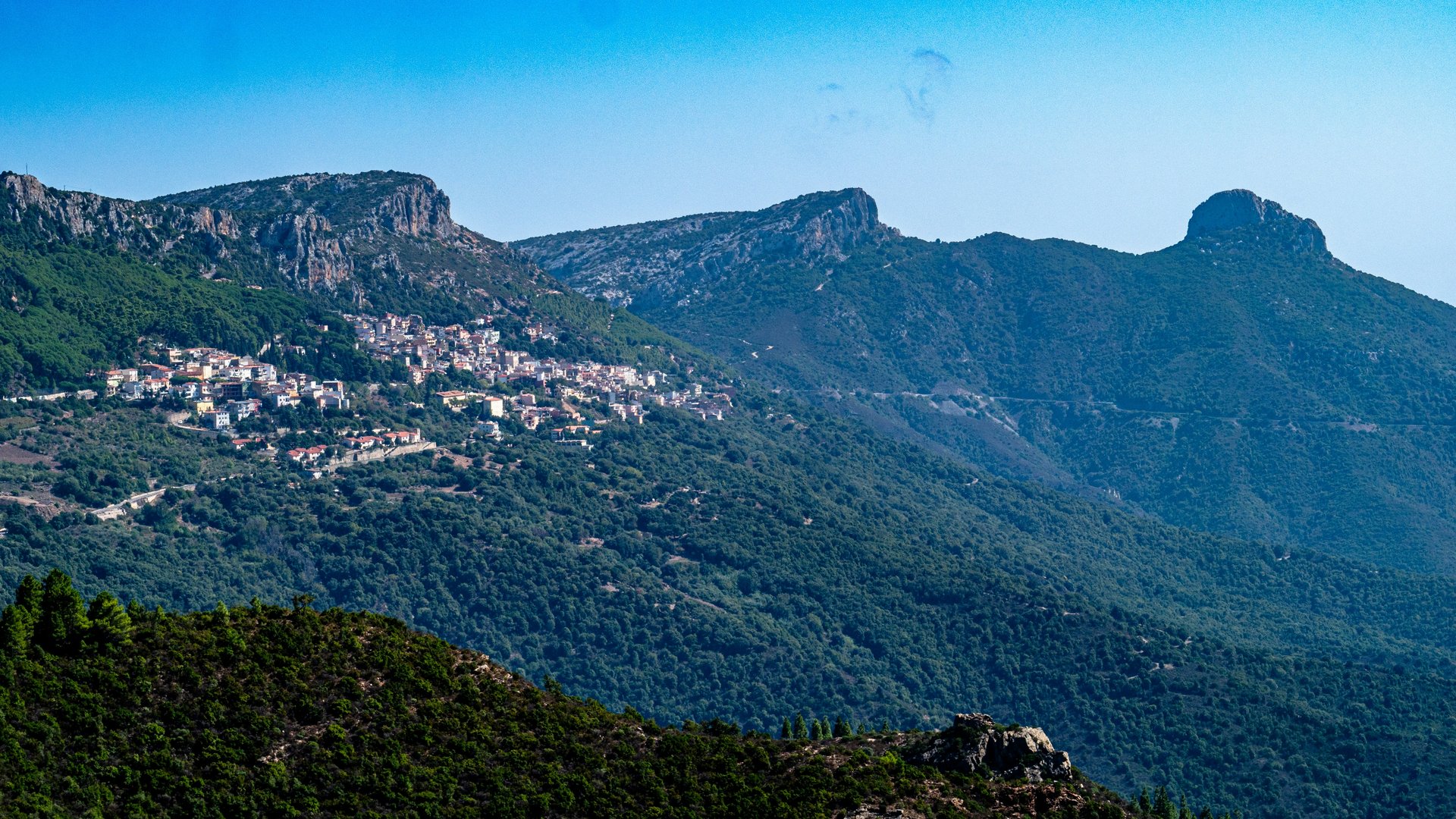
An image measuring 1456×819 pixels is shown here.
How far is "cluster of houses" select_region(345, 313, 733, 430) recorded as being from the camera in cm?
14938

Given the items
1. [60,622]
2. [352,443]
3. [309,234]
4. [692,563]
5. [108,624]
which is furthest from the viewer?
[309,234]

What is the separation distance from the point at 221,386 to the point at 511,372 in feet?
127

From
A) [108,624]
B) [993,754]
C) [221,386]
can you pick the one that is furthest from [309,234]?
[993,754]

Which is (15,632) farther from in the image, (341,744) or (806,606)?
(806,606)

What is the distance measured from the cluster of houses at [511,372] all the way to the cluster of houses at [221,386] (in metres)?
13.3

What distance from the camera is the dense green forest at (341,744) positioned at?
34.8m

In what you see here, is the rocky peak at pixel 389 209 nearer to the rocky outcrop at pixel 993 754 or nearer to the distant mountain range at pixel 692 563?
the distant mountain range at pixel 692 563

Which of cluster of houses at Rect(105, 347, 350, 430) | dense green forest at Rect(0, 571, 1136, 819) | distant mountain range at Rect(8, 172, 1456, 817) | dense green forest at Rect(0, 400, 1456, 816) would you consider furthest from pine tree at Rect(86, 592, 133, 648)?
cluster of houses at Rect(105, 347, 350, 430)

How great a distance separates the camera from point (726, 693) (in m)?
98.1

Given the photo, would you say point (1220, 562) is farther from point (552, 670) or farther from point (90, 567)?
point (90, 567)

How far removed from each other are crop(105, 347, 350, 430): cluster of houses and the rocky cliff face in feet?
75.4

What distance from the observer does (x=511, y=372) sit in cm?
16225

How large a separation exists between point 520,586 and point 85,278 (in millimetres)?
56814

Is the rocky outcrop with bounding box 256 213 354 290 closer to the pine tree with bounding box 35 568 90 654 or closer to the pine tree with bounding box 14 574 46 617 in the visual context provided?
the pine tree with bounding box 14 574 46 617
